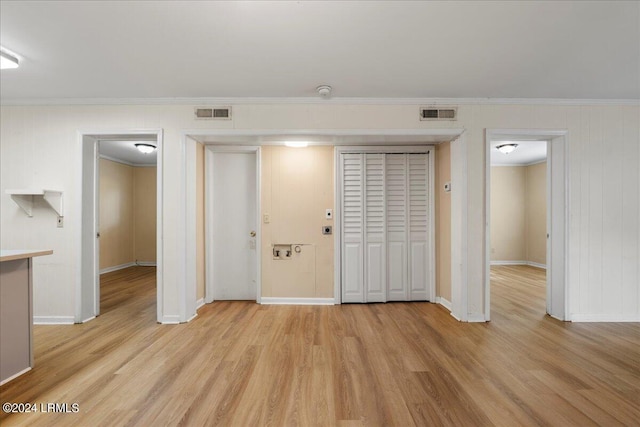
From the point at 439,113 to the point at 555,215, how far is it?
189cm

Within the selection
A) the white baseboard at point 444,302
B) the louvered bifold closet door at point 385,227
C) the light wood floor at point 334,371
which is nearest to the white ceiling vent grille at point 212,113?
the louvered bifold closet door at point 385,227

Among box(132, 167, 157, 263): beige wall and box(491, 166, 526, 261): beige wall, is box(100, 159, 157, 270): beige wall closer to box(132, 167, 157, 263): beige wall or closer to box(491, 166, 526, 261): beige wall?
box(132, 167, 157, 263): beige wall

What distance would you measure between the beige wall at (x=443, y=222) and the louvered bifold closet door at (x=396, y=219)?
0.44m

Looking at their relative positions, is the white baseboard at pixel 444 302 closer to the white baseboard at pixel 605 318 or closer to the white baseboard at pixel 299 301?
the white baseboard at pixel 605 318

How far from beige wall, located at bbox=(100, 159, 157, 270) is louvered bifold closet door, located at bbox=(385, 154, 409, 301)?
5.72m

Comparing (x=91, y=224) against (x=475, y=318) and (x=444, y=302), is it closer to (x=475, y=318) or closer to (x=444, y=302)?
(x=444, y=302)

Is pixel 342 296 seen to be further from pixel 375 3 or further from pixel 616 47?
pixel 616 47

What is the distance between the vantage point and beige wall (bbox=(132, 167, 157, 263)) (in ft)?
22.8

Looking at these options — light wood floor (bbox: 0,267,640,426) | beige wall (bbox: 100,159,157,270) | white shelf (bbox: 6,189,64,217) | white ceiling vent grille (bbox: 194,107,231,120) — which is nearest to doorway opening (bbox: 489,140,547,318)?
light wood floor (bbox: 0,267,640,426)

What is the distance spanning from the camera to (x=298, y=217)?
4.01 metres

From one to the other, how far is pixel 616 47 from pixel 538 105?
1.03 m

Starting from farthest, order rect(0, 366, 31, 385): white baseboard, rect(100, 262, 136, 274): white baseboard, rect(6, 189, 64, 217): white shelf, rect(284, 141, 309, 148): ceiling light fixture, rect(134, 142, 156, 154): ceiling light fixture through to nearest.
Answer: rect(100, 262, 136, 274): white baseboard, rect(134, 142, 156, 154): ceiling light fixture, rect(284, 141, 309, 148): ceiling light fixture, rect(6, 189, 64, 217): white shelf, rect(0, 366, 31, 385): white baseboard

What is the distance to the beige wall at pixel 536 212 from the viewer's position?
6680 mm

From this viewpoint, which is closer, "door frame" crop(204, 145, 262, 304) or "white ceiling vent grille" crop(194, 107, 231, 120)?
"white ceiling vent grille" crop(194, 107, 231, 120)
